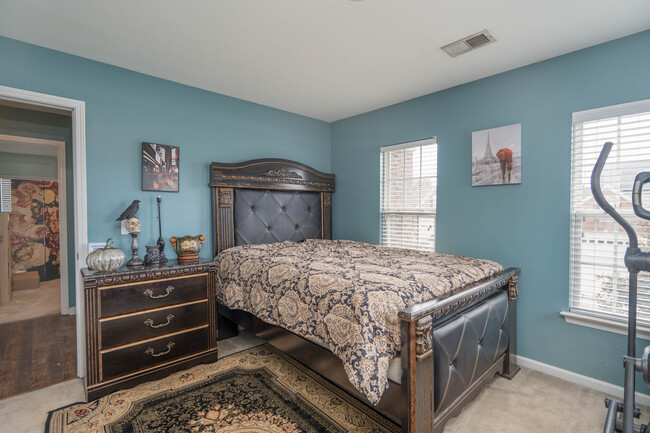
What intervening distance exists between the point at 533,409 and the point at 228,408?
1995 millimetres

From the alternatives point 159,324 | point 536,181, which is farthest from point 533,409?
point 159,324

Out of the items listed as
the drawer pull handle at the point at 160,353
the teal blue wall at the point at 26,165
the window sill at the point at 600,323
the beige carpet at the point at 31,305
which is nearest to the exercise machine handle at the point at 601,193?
the window sill at the point at 600,323

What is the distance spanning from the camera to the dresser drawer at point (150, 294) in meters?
2.17

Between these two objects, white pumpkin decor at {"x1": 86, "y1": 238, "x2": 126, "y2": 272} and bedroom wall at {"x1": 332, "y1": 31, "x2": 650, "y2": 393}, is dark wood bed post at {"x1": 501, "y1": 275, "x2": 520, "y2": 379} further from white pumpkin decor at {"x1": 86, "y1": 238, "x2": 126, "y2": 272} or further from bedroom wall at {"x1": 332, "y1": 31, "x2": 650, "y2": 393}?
white pumpkin decor at {"x1": 86, "y1": 238, "x2": 126, "y2": 272}

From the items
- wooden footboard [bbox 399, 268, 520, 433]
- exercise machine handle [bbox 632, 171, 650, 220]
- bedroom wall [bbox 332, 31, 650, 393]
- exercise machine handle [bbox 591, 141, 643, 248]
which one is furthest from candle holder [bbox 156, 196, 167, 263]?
exercise machine handle [bbox 632, 171, 650, 220]

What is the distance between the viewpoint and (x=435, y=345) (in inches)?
62.0

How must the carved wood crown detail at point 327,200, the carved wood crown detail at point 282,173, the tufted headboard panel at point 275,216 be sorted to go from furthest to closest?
the carved wood crown detail at point 327,200 < the carved wood crown detail at point 282,173 < the tufted headboard panel at point 275,216

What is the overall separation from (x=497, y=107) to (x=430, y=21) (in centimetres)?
121

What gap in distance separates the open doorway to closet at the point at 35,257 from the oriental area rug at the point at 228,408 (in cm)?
74

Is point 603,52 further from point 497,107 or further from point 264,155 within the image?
point 264,155

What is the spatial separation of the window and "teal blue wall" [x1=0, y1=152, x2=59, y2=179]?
5.24m

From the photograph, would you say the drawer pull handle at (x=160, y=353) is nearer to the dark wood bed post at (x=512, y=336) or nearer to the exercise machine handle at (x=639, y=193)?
the dark wood bed post at (x=512, y=336)

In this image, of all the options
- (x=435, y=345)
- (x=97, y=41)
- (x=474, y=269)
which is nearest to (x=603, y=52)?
(x=474, y=269)

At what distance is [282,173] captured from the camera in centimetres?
374
